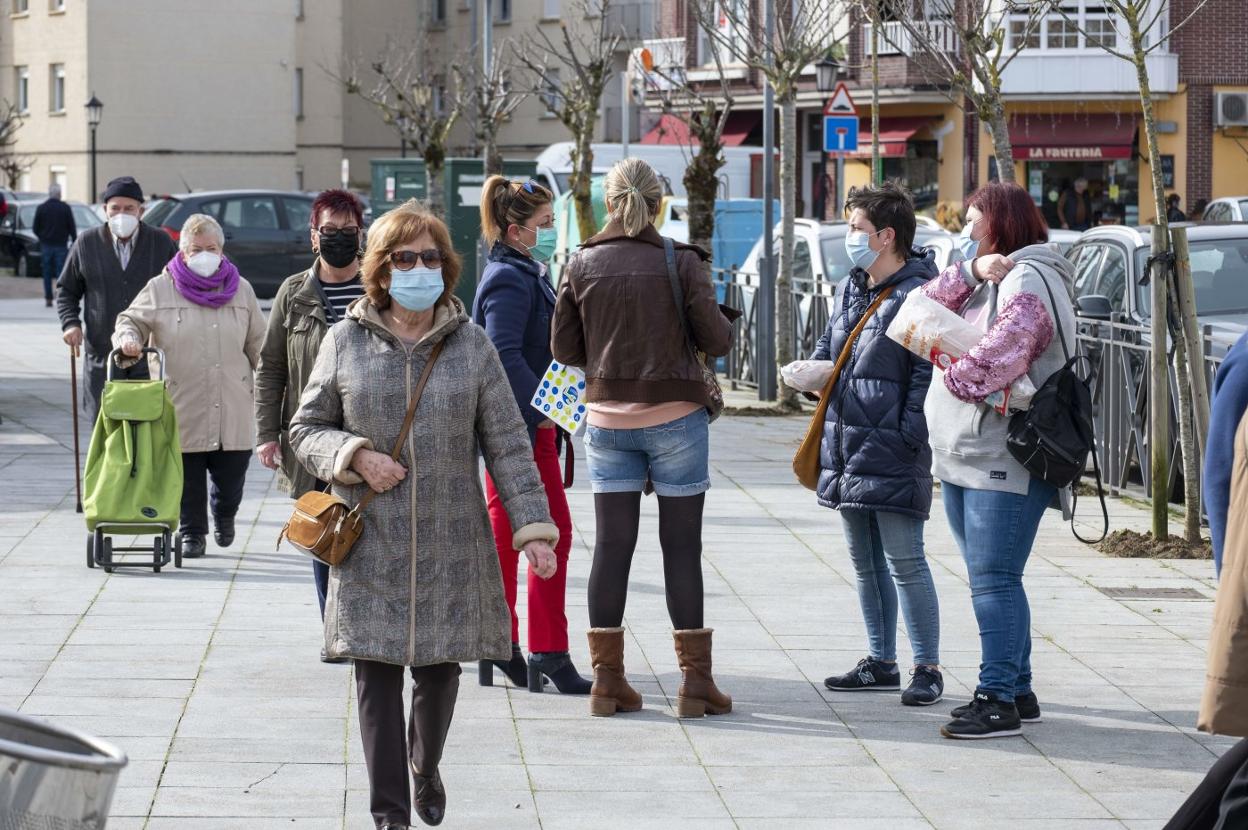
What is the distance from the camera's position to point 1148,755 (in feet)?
21.4

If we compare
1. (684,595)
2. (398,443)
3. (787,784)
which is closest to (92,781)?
(398,443)

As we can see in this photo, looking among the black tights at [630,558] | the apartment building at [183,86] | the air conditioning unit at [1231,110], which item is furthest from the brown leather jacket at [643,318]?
the apartment building at [183,86]

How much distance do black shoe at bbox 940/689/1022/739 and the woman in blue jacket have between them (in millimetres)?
1398

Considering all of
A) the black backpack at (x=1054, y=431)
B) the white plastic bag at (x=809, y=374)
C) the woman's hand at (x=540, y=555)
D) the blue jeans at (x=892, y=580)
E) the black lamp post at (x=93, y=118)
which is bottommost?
the blue jeans at (x=892, y=580)

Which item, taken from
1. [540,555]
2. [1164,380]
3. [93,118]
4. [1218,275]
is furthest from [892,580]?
[93,118]

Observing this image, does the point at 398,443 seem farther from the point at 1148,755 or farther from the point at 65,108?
the point at 65,108

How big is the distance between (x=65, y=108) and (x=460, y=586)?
187 ft

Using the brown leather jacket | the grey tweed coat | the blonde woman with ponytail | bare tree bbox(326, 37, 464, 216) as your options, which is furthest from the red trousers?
bare tree bbox(326, 37, 464, 216)

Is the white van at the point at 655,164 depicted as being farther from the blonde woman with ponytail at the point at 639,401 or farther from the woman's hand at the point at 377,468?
the woman's hand at the point at 377,468

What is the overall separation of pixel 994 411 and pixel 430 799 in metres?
2.30

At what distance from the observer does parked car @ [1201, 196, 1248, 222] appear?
2519 cm

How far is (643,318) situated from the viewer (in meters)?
6.80

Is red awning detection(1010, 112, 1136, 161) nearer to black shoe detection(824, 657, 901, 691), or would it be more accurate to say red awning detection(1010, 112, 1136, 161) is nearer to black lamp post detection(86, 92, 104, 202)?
black lamp post detection(86, 92, 104, 202)

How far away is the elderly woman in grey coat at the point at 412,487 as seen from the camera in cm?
520
